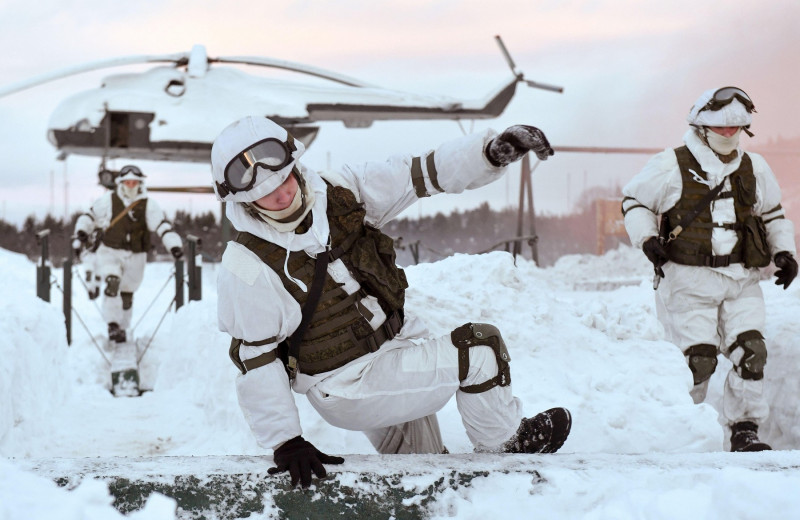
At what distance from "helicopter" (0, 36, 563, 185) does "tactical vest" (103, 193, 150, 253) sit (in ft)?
23.5

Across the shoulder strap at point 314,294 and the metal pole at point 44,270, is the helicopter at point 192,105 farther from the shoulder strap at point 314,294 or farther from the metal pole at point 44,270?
the shoulder strap at point 314,294

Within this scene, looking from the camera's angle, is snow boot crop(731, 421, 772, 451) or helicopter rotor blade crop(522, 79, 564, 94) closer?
snow boot crop(731, 421, 772, 451)

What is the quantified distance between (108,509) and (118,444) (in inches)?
152

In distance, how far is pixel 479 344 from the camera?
3080 millimetres

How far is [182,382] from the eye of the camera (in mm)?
8562

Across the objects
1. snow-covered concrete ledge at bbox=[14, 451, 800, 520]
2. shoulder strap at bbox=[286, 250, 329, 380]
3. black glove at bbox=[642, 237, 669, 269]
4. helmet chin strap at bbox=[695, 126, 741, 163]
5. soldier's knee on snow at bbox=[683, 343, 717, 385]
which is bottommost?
snow-covered concrete ledge at bbox=[14, 451, 800, 520]

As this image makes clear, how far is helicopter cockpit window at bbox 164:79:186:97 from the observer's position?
18.2m

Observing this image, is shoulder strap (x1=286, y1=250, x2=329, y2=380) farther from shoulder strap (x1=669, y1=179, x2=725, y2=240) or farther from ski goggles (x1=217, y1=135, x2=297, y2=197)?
shoulder strap (x1=669, y1=179, x2=725, y2=240)

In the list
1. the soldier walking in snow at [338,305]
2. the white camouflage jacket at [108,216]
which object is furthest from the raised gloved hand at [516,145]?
the white camouflage jacket at [108,216]

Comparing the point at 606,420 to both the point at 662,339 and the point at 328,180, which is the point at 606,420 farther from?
the point at 328,180

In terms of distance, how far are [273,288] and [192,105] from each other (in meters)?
16.1

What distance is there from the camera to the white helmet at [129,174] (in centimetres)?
1016

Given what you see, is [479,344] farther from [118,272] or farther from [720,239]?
[118,272]

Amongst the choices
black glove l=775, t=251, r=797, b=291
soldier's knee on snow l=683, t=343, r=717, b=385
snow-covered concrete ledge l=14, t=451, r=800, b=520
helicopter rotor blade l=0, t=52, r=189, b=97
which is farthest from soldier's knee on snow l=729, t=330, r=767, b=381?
helicopter rotor blade l=0, t=52, r=189, b=97
